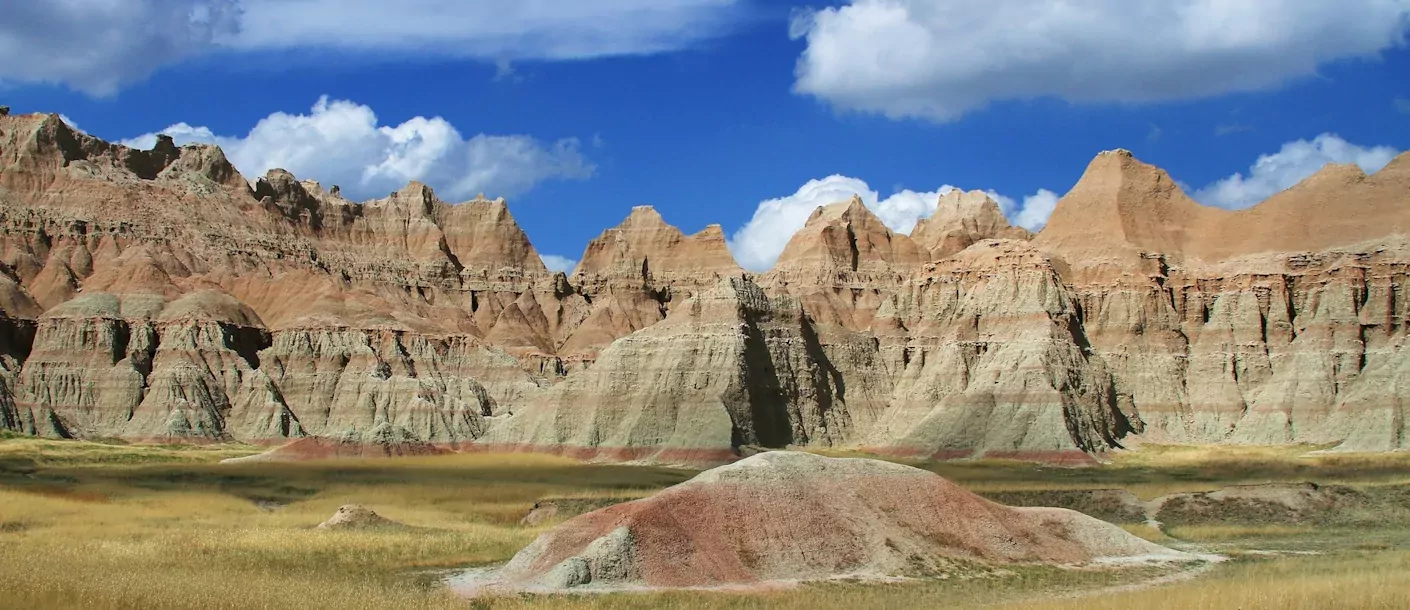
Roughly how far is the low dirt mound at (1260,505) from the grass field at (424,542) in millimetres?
1286

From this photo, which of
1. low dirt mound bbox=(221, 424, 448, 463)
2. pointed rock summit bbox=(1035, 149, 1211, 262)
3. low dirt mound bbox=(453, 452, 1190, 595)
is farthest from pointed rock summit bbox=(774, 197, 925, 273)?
low dirt mound bbox=(453, 452, 1190, 595)

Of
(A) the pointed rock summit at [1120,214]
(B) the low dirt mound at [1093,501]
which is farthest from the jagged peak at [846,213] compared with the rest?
(B) the low dirt mound at [1093,501]

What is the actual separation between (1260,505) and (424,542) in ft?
98.4

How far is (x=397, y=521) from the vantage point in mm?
51500

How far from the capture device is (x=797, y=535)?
36625mm

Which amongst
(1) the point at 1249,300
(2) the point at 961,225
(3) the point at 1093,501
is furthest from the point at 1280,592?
(2) the point at 961,225

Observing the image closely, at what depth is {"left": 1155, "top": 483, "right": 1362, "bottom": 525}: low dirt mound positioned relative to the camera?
52906 mm

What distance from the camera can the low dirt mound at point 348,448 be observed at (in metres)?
96.9

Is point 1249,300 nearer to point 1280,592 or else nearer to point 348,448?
point 348,448

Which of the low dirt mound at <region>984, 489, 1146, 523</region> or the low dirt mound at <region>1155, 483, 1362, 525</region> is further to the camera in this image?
the low dirt mound at <region>984, 489, 1146, 523</region>

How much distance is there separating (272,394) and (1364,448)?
301 feet

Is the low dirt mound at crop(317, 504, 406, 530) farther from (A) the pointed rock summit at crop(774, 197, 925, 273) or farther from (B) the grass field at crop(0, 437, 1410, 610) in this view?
(A) the pointed rock summit at crop(774, 197, 925, 273)

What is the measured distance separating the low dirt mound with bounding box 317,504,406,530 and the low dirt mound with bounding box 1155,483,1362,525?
2714cm

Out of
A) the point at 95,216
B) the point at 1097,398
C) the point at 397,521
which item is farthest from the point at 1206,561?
the point at 95,216
